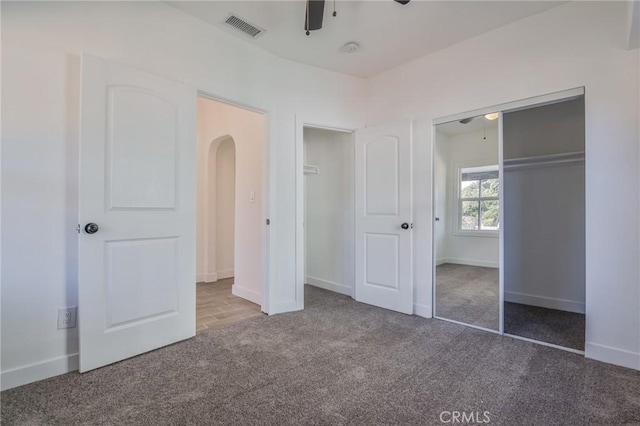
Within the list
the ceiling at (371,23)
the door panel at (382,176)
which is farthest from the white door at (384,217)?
the ceiling at (371,23)

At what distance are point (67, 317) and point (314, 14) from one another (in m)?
2.73

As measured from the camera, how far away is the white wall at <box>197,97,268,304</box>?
3.48 m

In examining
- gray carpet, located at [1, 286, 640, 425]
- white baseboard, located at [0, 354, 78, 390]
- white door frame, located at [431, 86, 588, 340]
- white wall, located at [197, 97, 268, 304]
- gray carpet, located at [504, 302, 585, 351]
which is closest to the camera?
gray carpet, located at [1, 286, 640, 425]

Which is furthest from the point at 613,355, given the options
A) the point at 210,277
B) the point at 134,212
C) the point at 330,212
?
the point at 210,277

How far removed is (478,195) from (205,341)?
115 inches

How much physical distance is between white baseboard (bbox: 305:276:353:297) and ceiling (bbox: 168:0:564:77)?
2.67 metres

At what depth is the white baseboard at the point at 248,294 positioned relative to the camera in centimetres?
349

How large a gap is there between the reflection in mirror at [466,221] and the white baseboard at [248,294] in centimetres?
194

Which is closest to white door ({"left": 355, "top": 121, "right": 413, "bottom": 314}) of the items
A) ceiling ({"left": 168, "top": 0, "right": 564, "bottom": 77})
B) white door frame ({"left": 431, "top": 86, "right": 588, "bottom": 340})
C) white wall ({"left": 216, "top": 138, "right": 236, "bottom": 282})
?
white door frame ({"left": 431, "top": 86, "right": 588, "bottom": 340})

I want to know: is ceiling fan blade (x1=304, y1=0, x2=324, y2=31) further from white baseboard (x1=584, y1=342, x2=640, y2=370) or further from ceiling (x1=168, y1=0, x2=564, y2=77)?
white baseboard (x1=584, y1=342, x2=640, y2=370)

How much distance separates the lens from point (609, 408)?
1.62 meters

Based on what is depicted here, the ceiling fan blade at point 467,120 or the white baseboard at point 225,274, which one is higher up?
the ceiling fan blade at point 467,120

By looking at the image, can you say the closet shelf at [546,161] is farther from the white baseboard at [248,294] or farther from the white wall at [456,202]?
the white baseboard at [248,294]

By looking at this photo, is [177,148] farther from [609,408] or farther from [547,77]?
[609,408]
